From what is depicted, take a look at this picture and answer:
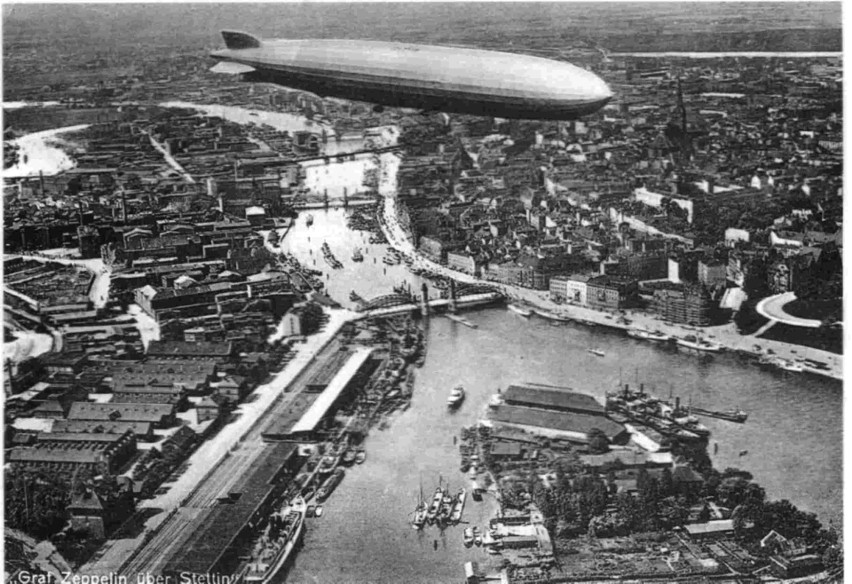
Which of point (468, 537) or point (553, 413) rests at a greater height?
point (553, 413)

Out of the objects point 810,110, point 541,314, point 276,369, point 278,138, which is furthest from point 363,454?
point 810,110

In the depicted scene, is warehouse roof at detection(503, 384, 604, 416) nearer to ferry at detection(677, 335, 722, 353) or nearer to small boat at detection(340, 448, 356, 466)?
ferry at detection(677, 335, 722, 353)

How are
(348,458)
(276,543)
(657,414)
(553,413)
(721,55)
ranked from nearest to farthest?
(276,543), (348,458), (553,413), (657,414), (721,55)

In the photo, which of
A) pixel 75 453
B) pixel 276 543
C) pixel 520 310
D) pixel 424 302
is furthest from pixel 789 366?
pixel 75 453

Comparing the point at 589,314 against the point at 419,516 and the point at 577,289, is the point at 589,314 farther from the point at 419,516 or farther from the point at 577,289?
the point at 419,516

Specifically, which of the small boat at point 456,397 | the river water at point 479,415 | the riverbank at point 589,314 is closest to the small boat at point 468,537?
the river water at point 479,415
